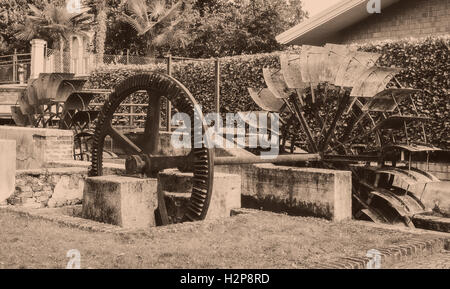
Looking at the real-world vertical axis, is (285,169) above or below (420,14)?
below

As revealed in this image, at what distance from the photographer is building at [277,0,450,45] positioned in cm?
1794

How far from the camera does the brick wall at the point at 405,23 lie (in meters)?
17.8

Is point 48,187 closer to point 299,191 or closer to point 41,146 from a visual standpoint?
point 41,146

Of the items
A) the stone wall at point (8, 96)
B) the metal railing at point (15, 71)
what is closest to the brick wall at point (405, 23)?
the stone wall at point (8, 96)

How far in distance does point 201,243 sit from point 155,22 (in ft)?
98.3

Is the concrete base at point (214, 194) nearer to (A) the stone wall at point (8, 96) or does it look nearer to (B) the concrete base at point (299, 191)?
(B) the concrete base at point (299, 191)

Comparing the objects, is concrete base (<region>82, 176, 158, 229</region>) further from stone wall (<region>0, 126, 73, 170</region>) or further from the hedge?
the hedge

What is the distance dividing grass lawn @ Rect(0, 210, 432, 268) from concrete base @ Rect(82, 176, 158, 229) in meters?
0.66

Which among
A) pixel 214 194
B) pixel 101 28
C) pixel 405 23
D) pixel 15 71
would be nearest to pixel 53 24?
pixel 101 28

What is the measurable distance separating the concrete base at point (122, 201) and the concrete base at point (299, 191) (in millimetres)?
1759

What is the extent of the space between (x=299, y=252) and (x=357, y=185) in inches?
155

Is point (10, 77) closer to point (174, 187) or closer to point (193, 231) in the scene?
point (174, 187)

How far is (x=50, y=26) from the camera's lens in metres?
36.0

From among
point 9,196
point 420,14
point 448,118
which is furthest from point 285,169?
point 420,14
